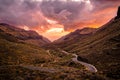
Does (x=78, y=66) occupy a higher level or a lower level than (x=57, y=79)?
higher

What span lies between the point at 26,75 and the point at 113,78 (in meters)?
56.5

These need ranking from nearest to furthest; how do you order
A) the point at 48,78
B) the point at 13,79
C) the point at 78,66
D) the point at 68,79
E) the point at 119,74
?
the point at 68,79 < the point at 48,78 < the point at 13,79 < the point at 119,74 < the point at 78,66

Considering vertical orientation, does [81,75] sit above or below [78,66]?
below

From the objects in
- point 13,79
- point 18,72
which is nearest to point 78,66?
point 18,72

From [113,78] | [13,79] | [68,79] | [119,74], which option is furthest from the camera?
[119,74]

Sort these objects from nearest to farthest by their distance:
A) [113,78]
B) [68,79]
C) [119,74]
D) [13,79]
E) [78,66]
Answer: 1. [68,79]
2. [13,79]
3. [113,78]
4. [119,74]
5. [78,66]

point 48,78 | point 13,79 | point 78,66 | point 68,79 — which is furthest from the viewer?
point 78,66

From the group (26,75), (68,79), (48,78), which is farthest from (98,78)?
(26,75)

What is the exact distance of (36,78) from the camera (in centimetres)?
12450

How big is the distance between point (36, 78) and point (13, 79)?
15114mm

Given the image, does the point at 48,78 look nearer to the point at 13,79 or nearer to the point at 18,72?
the point at 13,79

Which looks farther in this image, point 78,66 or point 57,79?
point 78,66

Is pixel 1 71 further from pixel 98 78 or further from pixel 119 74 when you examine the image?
pixel 119 74

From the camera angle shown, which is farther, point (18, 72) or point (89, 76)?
point (18, 72)
